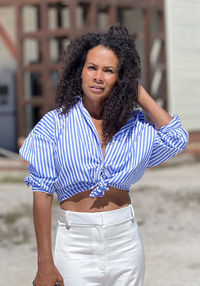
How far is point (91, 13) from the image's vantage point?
57.2 ft

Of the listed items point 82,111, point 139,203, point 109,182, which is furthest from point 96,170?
point 139,203

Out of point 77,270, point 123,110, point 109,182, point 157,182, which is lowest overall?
point 157,182

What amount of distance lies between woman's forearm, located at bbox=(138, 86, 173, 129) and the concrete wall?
16.4 m

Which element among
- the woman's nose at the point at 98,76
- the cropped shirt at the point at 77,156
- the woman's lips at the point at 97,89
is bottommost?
the cropped shirt at the point at 77,156

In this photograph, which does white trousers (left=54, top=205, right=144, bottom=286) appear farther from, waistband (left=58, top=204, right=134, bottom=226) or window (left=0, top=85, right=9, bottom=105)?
window (left=0, top=85, right=9, bottom=105)

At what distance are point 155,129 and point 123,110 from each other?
0.21 meters

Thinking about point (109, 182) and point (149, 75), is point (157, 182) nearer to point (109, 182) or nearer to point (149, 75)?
point (149, 75)

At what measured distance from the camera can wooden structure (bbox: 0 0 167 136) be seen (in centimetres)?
1744

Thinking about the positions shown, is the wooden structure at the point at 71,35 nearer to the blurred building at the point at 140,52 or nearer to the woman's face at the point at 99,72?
the blurred building at the point at 140,52

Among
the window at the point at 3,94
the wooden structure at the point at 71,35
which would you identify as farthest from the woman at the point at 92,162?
the window at the point at 3,94

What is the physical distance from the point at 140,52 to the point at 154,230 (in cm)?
1122

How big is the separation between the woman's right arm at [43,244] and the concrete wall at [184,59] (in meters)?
16.7

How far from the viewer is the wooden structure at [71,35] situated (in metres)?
17.4

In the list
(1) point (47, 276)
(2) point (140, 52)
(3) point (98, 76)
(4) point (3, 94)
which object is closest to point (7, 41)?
(4) point (3, 94)
